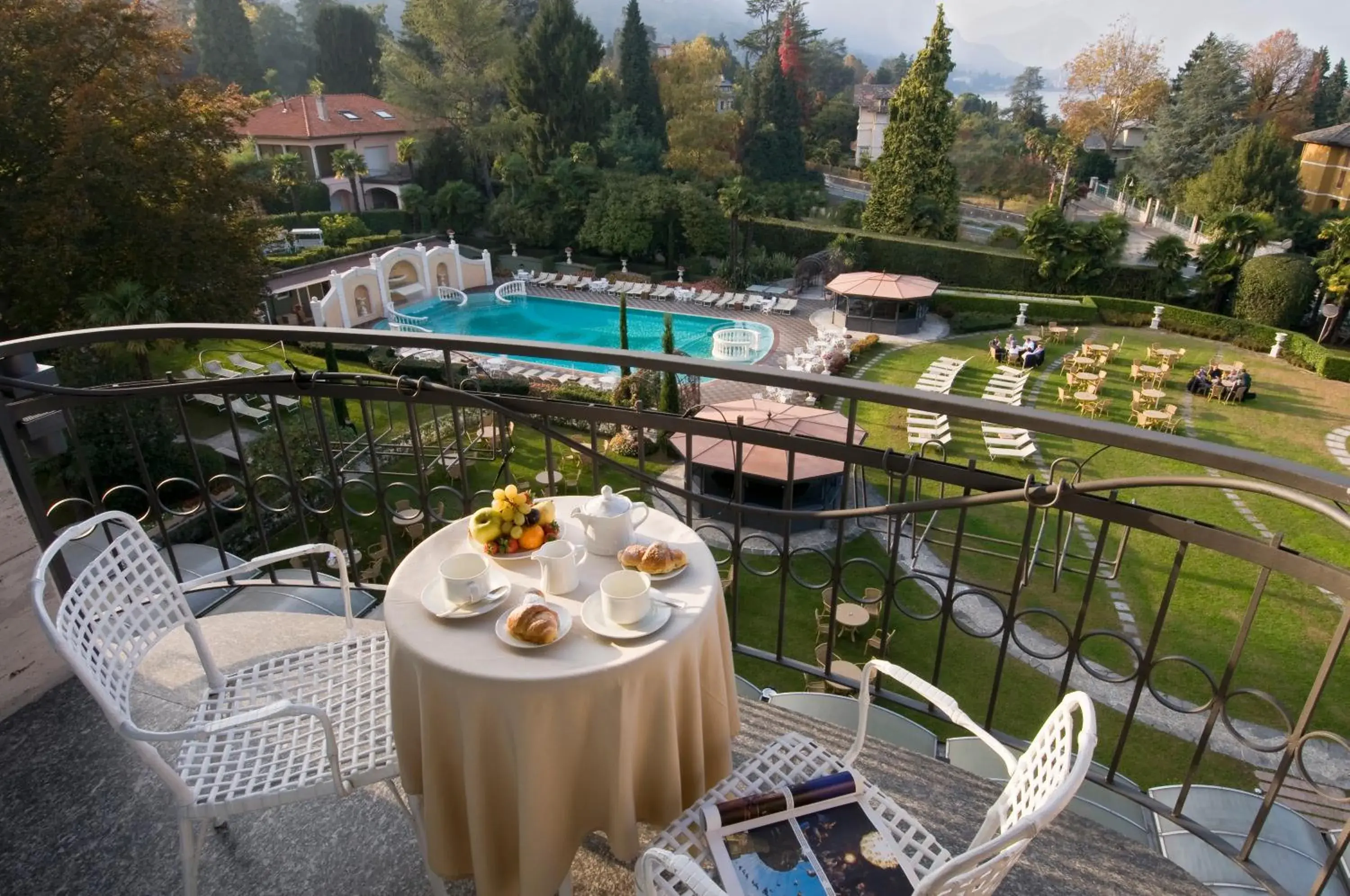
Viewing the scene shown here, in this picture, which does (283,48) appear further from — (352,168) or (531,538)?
(531,538)

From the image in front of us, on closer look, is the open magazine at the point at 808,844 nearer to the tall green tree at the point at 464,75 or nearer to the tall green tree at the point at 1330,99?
the tall green tree at the point at 464,75

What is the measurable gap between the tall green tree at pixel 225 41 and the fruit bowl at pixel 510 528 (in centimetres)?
5049

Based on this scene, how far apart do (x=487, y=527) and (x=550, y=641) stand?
51cm

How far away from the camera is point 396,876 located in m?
2.12

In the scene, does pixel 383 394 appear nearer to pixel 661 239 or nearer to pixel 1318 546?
pixel 1318 546

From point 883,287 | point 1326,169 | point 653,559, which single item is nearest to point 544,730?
point 653,559

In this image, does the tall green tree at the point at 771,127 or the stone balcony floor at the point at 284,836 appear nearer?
the stone balcony floor at the point at 284,836

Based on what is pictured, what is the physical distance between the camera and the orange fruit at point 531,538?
212 centimetres

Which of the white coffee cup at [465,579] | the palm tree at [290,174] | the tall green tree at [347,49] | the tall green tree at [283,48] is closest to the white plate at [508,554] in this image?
the white coffee cup at [465,579]

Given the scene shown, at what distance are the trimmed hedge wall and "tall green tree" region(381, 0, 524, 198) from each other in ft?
51.4

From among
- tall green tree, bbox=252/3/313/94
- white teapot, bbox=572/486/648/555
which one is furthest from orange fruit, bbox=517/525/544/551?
tall green tree, bbox=252/3/313/94

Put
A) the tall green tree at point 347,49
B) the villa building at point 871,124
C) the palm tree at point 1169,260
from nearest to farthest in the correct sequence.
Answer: the palm tree at point 1169,260, the villa building at point 871,124, the tall green tree at point 347,49

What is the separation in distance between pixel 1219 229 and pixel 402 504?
78.0ft

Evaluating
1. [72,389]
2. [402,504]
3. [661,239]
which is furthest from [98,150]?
[661,239]
